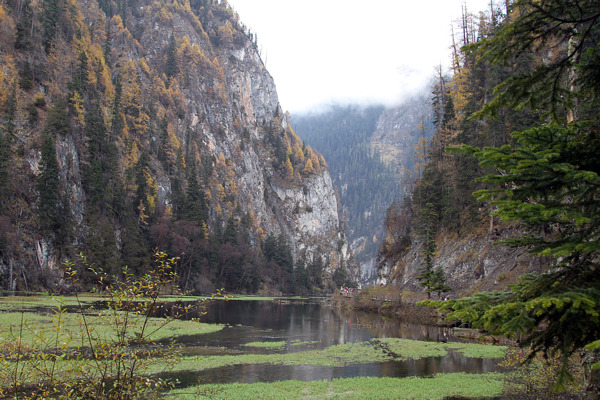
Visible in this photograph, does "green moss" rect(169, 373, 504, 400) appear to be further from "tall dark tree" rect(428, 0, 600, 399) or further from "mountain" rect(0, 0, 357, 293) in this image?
"mountain" rect(0, 0, 357, 293)

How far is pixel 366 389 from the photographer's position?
16797 millimetres

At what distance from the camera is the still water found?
790 inches

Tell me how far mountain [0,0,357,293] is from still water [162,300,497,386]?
951 inches

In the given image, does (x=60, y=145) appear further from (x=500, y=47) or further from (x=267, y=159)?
(x=267, y=159)

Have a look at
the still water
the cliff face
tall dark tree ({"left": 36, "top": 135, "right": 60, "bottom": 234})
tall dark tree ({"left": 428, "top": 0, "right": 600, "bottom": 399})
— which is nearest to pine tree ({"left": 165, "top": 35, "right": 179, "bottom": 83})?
tall dark tree ({"left": 36, "top": 135, "right": 60, "bottom": 234})

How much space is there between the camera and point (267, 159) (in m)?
192

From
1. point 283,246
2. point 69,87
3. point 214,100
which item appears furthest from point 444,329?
point 214,100

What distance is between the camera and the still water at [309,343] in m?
20.1

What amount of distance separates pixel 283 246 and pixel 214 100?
242ft

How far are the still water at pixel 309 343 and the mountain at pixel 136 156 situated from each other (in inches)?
951

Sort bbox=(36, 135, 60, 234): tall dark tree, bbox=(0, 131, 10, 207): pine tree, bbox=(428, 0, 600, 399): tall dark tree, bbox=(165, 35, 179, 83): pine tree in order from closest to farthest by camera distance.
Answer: bbox=(428, 0, 600, 399): tall dark tree < bbox=(0, 131, 10, 207): pine tree < bbox=(36, 135, 60, 234): tall dark tree < bbox=(165, 35, 179, 83): pine tree

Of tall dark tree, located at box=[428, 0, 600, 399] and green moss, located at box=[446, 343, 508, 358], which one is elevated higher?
tall dark tree, located at box=[428, 0, 600, 399]

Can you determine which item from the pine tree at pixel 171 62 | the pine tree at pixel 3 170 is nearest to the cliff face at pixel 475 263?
the pine tree at pixel 3 170

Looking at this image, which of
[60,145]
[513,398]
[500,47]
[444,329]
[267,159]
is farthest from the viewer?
[267,159]
